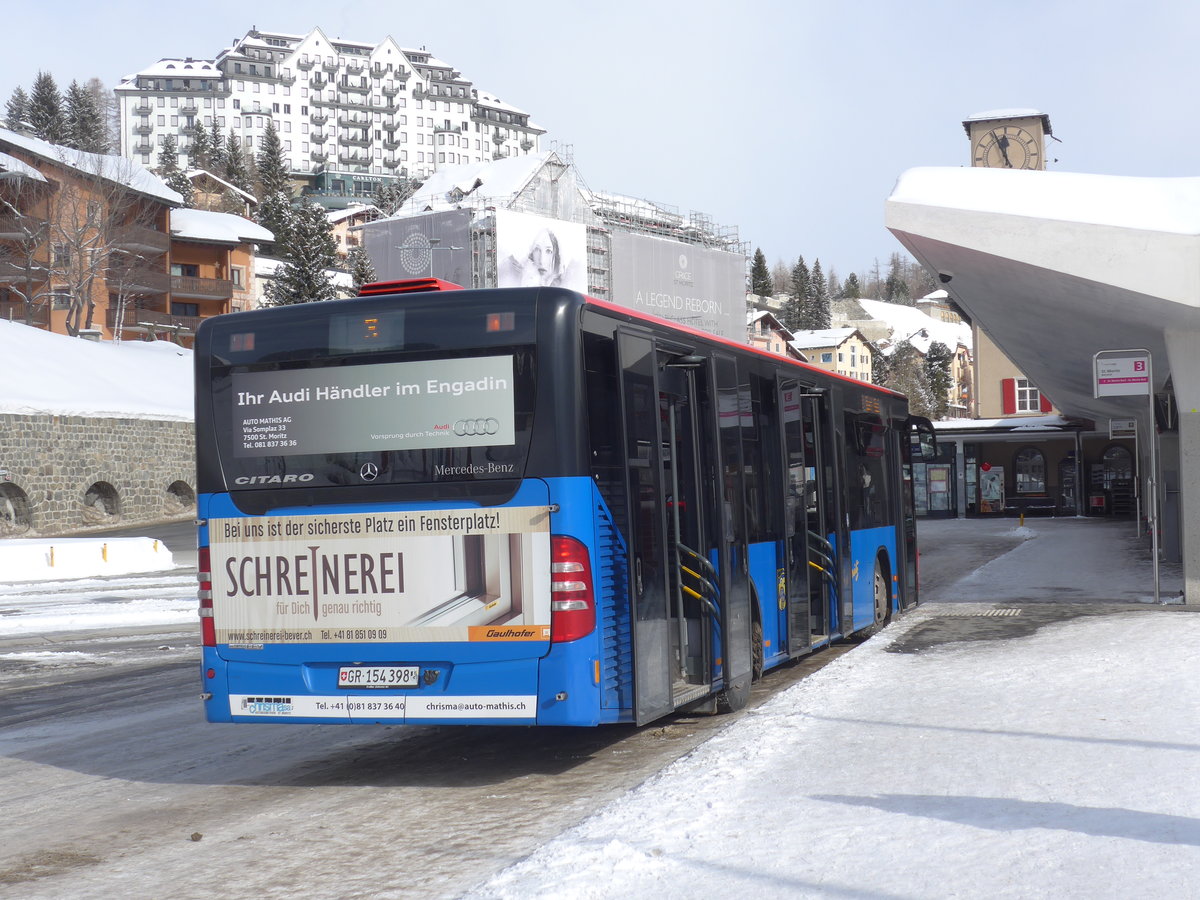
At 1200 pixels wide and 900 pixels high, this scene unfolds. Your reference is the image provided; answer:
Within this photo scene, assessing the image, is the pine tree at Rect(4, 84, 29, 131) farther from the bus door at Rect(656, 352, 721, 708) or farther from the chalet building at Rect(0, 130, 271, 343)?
the bus door at Rect(656, 352, 721, 708)

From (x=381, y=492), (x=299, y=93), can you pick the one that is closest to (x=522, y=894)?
(x=381, y=492)

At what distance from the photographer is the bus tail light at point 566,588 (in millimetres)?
7254

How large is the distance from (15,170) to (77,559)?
121 ft

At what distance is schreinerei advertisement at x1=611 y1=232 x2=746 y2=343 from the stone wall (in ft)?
167

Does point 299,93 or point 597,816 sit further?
point 299,93

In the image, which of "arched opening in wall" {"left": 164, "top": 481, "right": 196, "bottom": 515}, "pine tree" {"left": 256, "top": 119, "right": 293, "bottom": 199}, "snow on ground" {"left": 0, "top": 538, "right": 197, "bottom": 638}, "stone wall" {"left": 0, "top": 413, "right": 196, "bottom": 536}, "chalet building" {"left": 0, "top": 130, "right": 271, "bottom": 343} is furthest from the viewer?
"pine tree" {"left": 256, "top": 119, "right": 293, "bottom": 199}

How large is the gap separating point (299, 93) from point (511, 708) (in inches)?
7023

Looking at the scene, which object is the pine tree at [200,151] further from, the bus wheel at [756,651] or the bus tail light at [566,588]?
the bus tail light at [566,588]

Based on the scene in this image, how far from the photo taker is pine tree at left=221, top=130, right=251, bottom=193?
404 feet

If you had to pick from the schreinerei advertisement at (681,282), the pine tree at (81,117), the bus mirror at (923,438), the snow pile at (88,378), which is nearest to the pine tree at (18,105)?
the pine tree at (81,117)

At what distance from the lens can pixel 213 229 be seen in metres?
81.1

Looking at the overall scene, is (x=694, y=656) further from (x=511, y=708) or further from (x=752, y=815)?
(x=752, y=815)

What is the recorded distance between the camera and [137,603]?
2211 centimetres

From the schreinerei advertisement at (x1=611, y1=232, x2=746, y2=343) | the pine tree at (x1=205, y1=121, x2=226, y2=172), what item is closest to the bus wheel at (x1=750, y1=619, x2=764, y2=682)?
the schreinerei advertisement at (x1=611, y1=232, x2=746, y2=343)
